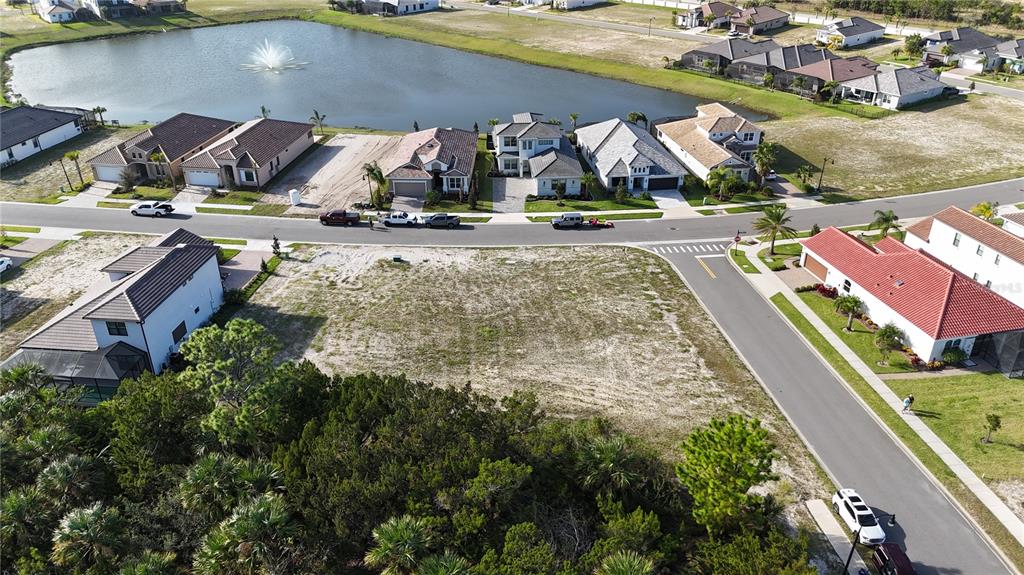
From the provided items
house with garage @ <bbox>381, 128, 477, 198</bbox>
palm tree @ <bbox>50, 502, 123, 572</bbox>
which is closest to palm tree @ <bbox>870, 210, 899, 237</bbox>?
house with garage @ <bbox>381, 128, 477, 198</bbox>

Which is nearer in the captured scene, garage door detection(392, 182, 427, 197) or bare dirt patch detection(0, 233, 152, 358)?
bare dirt patch detection(0, 233, 152, 358)

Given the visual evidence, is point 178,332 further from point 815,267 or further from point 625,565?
point 815,267

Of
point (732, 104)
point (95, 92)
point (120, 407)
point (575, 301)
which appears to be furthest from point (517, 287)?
point (95, 92)

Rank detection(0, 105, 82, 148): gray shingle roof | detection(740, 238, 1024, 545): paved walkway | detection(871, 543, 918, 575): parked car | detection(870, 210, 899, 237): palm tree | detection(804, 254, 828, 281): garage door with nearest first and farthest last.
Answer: detection(871, 543, 918, 575): parked car
detection(740, 238, 1024, 545): paved walkway
detection(804, 254, 828, 281): garage door
detection(870, 210, 899, 237): palm tree
detection(0, 105, 82, 148): gray shingle roof

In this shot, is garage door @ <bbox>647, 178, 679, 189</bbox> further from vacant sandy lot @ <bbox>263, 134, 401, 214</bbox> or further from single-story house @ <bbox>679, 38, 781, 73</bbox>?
single-story house @ <bbox>679, 38, 781, 73</bbox>

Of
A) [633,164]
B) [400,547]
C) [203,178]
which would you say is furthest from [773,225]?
[203,178]

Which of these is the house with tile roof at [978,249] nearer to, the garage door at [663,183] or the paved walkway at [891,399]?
the paved walkway at [891,399]
